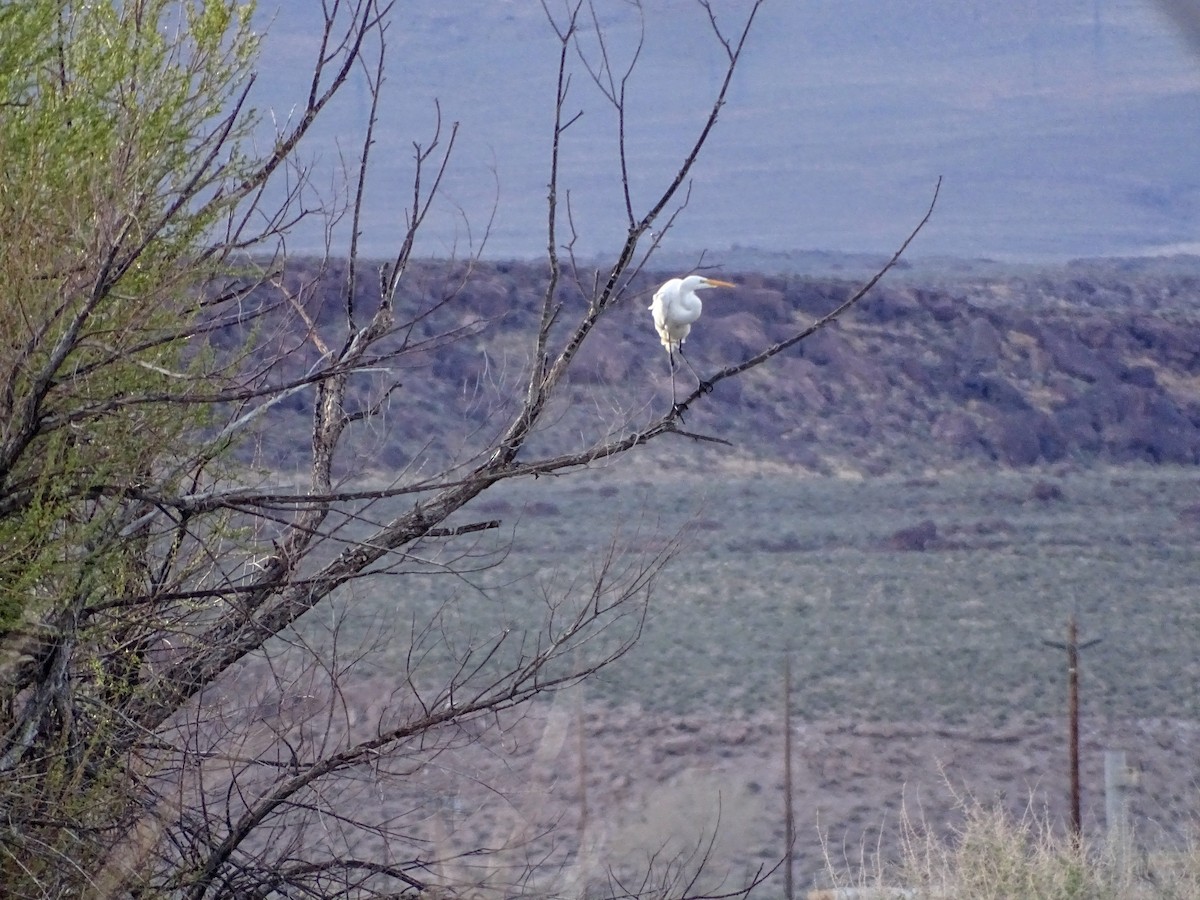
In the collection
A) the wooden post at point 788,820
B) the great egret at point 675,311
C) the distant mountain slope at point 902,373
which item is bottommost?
the distant mountain slope at point 902,373

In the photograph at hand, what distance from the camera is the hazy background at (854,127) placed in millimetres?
82375

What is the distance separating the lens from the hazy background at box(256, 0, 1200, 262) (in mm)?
82375

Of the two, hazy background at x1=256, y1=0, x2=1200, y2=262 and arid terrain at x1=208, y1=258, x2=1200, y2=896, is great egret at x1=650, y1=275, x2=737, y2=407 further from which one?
hazy background at x1=256, y1=0, x2=1200, y2=262

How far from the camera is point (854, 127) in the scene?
9619 centimetres

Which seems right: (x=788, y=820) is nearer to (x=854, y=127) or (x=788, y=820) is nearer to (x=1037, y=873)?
(x=1037, y=873)

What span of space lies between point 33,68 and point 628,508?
33.6m

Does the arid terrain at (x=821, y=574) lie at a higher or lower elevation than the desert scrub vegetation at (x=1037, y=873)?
lower

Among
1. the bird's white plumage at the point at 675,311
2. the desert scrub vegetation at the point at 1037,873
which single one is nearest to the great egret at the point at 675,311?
the bird's white plumage at the point at 675,311

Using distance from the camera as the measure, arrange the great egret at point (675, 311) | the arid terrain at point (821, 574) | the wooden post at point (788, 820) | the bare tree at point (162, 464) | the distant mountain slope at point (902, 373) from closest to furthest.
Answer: the bare tree at point (162, 464)
the wooden post at point (788, 820)
the great egret at point (675, 311)
the arid terrain at point (821, 574)
the distant mountain slope at point (902, 373)

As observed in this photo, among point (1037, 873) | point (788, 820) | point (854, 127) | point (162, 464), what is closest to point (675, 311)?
point (788, 820)

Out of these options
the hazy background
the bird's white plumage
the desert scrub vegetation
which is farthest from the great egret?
the hazy background

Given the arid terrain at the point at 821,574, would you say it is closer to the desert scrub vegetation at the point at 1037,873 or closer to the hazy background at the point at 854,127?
the desert scrub vegetation at the point at 1037,873

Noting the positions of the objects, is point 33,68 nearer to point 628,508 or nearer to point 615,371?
point 628,508

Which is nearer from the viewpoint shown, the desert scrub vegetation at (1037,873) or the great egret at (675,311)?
the great egret at (675,311)
